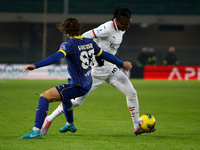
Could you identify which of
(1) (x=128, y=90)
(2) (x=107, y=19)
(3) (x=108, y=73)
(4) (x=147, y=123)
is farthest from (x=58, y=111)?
(2) (x=107, y=19)

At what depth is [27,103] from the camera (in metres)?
12.2

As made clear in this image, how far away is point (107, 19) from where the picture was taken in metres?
35.9

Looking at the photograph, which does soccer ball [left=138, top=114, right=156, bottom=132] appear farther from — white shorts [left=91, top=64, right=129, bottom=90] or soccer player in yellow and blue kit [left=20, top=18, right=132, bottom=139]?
soccer player in yellow and blue kit [left=20, top=18, right=132, bottom=139]

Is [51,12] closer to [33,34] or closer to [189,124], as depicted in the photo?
[33,34]

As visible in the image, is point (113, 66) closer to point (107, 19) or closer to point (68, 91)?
point (68, 91)

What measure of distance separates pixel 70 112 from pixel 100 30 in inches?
58.5

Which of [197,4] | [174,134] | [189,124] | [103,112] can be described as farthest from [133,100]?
[197,4]

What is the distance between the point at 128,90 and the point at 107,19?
29266 millimetres

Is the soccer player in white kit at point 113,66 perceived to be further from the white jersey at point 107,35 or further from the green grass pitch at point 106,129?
the green grass pitch at point 106,129

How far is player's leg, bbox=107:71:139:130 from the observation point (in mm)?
7047

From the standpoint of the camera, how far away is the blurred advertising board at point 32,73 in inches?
990

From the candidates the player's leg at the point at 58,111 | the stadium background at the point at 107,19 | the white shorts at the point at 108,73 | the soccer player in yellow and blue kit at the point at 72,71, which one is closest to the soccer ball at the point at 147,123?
the white shorts at the point at 108,73

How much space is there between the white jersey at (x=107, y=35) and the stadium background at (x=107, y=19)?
28.3 meters

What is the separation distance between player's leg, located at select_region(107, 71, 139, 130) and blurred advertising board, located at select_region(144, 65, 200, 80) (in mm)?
20767
